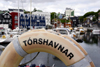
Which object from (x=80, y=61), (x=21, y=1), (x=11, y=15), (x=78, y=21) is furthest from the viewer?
(x=78, y=21)

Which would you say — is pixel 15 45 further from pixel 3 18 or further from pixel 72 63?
pixel 3 18

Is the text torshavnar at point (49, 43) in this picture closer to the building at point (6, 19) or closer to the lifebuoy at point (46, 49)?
the lifebuoy at point (46, 49)

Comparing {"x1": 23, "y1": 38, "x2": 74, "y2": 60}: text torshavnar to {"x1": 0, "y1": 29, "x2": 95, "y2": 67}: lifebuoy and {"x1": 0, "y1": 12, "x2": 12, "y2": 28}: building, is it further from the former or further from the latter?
{"x1": 0, "y1": 12, "x2": 12, "y2": 28}: building

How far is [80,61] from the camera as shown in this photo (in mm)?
4477

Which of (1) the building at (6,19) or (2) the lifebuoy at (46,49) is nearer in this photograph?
(2) the lifebuoy at (46,49)

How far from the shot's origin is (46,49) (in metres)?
4.89

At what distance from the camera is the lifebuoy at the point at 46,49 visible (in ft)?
14.9

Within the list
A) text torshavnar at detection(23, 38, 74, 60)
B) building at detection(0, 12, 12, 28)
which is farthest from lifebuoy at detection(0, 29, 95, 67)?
building at detection(0, 12, 12, 28)

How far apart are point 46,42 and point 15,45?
125 cm

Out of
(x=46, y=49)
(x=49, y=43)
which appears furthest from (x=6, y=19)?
(x=49, y=43)

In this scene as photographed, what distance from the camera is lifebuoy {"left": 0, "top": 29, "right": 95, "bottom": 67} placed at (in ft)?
14.9

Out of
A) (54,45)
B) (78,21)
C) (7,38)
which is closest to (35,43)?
(54,45)

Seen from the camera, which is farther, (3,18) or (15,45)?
(3,18)

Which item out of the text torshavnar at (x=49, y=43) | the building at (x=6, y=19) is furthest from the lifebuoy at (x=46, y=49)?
the building at (x=6, y=19)
